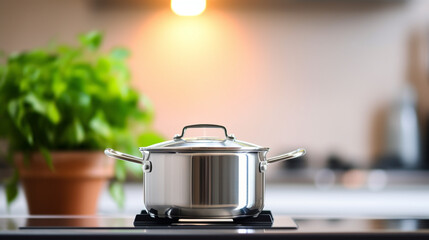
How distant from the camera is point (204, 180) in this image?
753 mm

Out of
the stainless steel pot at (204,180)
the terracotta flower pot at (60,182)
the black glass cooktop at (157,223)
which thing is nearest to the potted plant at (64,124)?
the terracotta flower pot at (60,182)

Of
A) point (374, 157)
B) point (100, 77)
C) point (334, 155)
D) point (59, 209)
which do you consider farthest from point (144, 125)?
point (374, 157)

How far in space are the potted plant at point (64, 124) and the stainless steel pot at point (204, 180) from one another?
1.07 ft

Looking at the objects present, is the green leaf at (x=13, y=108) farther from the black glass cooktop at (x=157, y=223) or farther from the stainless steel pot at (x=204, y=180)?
the stainless steel pot at (x=204, y=180)

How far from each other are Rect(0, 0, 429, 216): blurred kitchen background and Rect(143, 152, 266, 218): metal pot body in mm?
2264

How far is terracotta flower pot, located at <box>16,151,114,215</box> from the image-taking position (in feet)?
3.45

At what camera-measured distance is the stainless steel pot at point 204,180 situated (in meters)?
0.75

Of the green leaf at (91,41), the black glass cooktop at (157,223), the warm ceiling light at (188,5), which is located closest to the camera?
the black glass cooktop at (157,223)

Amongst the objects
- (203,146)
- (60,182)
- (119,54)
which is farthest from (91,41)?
(203,146)

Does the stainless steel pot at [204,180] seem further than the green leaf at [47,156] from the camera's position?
No

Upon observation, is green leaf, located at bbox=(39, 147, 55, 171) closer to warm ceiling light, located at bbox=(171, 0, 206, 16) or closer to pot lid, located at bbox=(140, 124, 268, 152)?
pot lid, located at bbox=(140, 124, 268, 152)

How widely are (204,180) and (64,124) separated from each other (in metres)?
0.44

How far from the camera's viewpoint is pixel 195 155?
0.76m
